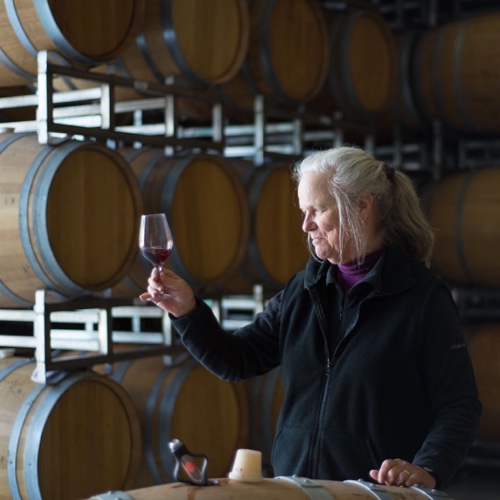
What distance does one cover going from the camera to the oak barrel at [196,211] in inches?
177

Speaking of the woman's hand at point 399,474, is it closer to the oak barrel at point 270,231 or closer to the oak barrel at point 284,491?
the oak barrel at point 284,491

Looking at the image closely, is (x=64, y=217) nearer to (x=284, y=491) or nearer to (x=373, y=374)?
(x=373, y=374)

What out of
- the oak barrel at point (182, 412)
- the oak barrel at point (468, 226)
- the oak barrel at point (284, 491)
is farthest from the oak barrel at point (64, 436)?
the oak barrel at point (468, 226)

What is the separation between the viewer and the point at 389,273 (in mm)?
2656

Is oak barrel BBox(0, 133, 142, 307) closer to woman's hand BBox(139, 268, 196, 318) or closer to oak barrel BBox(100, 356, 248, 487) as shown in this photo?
oak barrel BBox(100, 356, 248, 487)

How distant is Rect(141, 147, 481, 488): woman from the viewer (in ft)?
8.44

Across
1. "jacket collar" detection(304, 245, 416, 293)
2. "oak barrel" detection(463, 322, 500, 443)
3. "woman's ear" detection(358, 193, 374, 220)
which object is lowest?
"oak barrel" detection(463, 322, 500, 443)

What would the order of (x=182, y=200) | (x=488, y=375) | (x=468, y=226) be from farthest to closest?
(x=468, y=226), (x=488, y=375), (x=182, y=200)

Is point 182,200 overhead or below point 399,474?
overhead

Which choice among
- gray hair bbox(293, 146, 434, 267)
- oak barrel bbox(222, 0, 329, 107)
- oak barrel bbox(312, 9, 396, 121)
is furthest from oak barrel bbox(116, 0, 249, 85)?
gray hair bbox(293, 146, 434, 267)

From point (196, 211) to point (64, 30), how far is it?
104 centimetres

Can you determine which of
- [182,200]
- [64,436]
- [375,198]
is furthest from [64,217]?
[375,198]

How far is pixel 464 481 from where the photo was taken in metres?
6.10

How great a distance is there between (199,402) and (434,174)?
99.4 inches
